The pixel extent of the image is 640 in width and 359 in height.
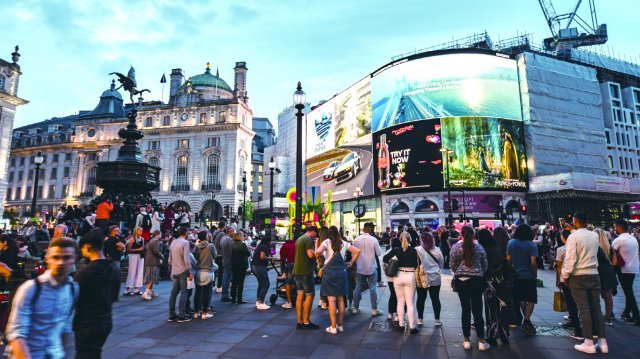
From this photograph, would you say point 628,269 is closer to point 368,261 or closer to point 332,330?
point 368,261

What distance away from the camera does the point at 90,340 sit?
341cm

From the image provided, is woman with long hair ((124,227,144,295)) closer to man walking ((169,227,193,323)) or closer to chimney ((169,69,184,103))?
man walking ((169,227,193,323))

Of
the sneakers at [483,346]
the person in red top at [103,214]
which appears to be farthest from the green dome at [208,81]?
the sneakers at [483,346]

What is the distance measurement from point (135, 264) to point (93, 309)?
7951mm

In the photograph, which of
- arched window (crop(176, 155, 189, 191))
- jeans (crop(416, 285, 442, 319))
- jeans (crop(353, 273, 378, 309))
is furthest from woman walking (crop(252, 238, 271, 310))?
arched window (crop(176, 155, 189, 191))

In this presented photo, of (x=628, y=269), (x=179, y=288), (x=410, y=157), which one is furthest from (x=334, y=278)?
(x=410, y=157)

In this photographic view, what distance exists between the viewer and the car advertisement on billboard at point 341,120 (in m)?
51.3

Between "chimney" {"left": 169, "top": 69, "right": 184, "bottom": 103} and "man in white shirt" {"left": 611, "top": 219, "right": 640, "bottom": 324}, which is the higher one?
"chimney" {"left": 169, "top": 69, "right": 184, "bottom": 103}

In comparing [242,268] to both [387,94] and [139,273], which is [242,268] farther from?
[387,94]

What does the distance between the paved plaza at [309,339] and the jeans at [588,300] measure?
0.46 meters

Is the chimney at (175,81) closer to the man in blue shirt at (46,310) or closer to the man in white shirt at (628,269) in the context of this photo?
the man in white shirt at (628,269)

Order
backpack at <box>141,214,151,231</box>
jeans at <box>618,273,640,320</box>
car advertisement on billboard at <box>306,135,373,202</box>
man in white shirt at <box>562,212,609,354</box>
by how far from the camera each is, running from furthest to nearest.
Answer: car advertisement on billboard at <box>306,135,373,202</box> < backpack at <box>141,214,151,231</box> < jeans at <box>618,273,640,320</box> < man in white shirt at <box>562,212,609,354</box>

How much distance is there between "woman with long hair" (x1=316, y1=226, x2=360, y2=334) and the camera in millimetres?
6680

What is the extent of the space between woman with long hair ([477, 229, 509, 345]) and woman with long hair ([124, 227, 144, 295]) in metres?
9.00
